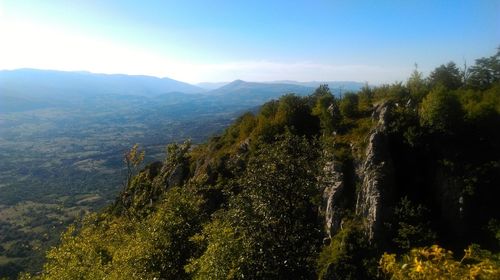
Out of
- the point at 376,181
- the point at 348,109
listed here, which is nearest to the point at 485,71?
the point at 348,109

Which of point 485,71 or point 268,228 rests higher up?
point 485,71

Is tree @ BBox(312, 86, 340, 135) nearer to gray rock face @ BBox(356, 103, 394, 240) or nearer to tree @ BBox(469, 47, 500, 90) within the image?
gray rock face @ BBox(356, 103, 394, 240)

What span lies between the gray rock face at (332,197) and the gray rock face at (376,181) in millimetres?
A: 1589

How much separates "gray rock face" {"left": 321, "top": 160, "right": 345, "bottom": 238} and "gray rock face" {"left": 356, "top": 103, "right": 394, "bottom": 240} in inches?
62.6

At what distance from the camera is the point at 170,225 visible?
29859 mm

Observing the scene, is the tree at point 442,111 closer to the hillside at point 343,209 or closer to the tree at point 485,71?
the hillside at point 343,209

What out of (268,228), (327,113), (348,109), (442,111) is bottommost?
(268,228)

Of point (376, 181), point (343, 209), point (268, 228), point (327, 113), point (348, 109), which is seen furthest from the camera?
point (327, 113)

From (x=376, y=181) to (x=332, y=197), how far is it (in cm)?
397

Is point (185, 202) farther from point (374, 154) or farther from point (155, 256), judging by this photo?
point (374, 154)

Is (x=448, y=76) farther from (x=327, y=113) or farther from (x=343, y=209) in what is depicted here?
(x=343, y=209)

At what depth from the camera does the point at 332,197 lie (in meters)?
33.5

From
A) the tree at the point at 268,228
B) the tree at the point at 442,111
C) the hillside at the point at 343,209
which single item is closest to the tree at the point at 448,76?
the hillside at the point at 343,209

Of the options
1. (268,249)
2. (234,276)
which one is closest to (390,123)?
(268,249)
